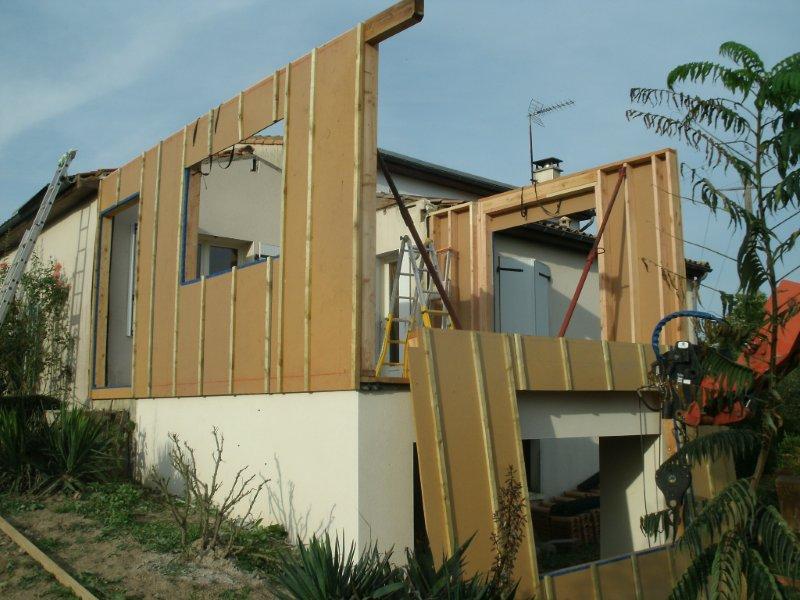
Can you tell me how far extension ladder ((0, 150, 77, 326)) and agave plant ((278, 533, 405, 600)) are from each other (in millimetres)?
8712

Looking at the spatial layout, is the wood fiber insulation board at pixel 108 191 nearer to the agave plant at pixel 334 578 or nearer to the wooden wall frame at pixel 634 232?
the wooden wall frame at pixel 634 232

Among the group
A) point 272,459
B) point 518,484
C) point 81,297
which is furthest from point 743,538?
point 81,297

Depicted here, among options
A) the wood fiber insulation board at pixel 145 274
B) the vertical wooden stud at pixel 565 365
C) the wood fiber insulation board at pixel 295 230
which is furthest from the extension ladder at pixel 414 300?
the wood fiber insulation board at pixel 145 274

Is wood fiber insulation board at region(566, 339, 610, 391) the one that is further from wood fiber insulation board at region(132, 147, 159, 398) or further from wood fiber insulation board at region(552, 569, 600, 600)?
wood fiber insulation board at region(132, 147, 159, 398)

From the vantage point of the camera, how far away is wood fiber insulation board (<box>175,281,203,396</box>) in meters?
10.2

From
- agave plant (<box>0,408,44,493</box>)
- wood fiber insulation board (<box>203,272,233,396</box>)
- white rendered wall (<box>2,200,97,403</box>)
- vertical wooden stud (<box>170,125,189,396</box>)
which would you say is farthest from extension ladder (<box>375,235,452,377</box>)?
white rendered wall (<box>2,200,97,403</box>)

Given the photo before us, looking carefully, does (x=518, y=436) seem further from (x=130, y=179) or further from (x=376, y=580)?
(x=130, y=179)

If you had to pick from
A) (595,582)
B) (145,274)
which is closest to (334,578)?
(595,582)

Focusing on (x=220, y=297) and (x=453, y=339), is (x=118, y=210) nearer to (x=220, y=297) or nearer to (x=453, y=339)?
(x=220, y=297)

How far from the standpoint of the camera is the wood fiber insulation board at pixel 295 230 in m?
8.54

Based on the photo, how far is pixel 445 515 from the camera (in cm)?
695

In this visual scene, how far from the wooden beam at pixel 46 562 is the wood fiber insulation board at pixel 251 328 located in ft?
8.61

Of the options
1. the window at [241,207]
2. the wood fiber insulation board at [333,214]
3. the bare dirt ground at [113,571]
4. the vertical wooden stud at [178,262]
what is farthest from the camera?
the window at [241,207]

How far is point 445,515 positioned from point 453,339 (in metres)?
1.57
